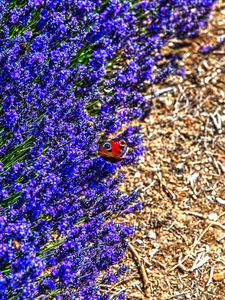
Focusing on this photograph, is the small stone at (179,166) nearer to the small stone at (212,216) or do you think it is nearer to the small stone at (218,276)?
the small stone at (212,216)

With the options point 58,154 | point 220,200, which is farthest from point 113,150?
point 220,200

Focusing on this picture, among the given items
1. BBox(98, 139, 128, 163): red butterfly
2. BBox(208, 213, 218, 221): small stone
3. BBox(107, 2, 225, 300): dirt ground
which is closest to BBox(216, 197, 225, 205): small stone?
BBox(107, 2, 225, 300): dirt ground

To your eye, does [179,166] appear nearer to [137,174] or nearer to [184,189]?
[184,189]

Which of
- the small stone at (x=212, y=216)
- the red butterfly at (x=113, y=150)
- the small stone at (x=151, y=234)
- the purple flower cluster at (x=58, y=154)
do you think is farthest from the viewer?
the small stone at (x=212, y=216)

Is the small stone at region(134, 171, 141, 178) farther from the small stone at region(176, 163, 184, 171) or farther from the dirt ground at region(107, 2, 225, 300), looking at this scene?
the small stone at region(176, 163, 184, 171)

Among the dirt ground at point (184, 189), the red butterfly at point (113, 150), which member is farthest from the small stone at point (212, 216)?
the red butterfly at point (113, 150)
